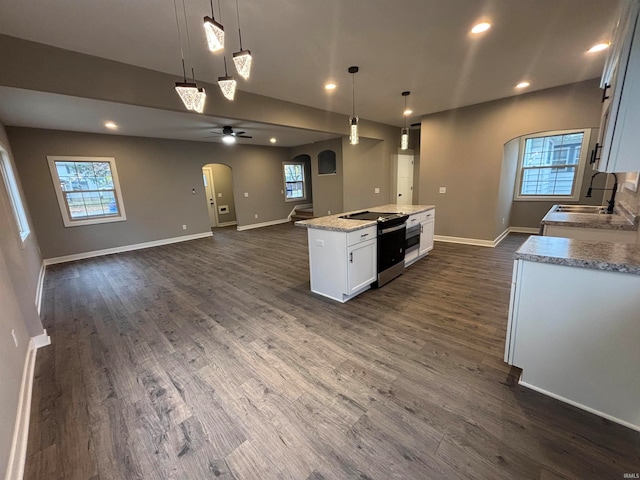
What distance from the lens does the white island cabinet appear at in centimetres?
298

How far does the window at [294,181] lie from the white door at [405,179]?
3838mm

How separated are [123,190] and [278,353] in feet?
20.0

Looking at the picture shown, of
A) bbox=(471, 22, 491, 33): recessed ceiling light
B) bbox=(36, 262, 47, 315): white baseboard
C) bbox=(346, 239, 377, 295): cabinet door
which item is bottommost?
bbox=(36, 262, 47, 315): white baseboard

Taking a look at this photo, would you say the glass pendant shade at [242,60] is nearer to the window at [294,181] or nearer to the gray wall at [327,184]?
the gray wall at [327,184]

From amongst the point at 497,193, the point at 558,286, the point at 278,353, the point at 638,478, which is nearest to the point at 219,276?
the point at 278,353

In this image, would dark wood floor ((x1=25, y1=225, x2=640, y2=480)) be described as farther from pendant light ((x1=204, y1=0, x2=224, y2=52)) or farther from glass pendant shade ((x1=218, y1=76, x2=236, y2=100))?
pendant light ((x1=204, y1=0, x2=224, y2=52))

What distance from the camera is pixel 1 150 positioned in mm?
3799

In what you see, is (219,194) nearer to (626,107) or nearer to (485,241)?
(485,241)

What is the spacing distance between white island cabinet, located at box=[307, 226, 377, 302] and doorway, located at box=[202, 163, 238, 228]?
255 inches

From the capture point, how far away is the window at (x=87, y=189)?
5.34 meters

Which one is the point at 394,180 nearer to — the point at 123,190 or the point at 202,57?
the point at 202,57

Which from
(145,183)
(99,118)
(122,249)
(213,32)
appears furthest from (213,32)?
Answer: (122,249)

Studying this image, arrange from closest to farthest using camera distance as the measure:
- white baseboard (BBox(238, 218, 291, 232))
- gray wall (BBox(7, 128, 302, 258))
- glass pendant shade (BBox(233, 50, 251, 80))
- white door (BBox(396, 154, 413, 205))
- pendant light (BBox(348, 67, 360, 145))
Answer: glass pendant shade (BBox(233, 50, 251, 80)), pendant light (BBox(348, 67, 360, 145)), gray wall (BBox(7, 128, 302, 258)), white door (BBox(396, 154, 413, 205)), white baseboard (BBox(238, 218, 291, 232))

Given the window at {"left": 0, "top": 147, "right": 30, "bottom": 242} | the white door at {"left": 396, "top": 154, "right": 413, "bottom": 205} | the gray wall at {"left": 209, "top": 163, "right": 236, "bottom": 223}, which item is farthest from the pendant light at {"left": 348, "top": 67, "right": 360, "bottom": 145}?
the gray wall at {"left": 209, "top": 163, "right": 236, "bottom": 223}
